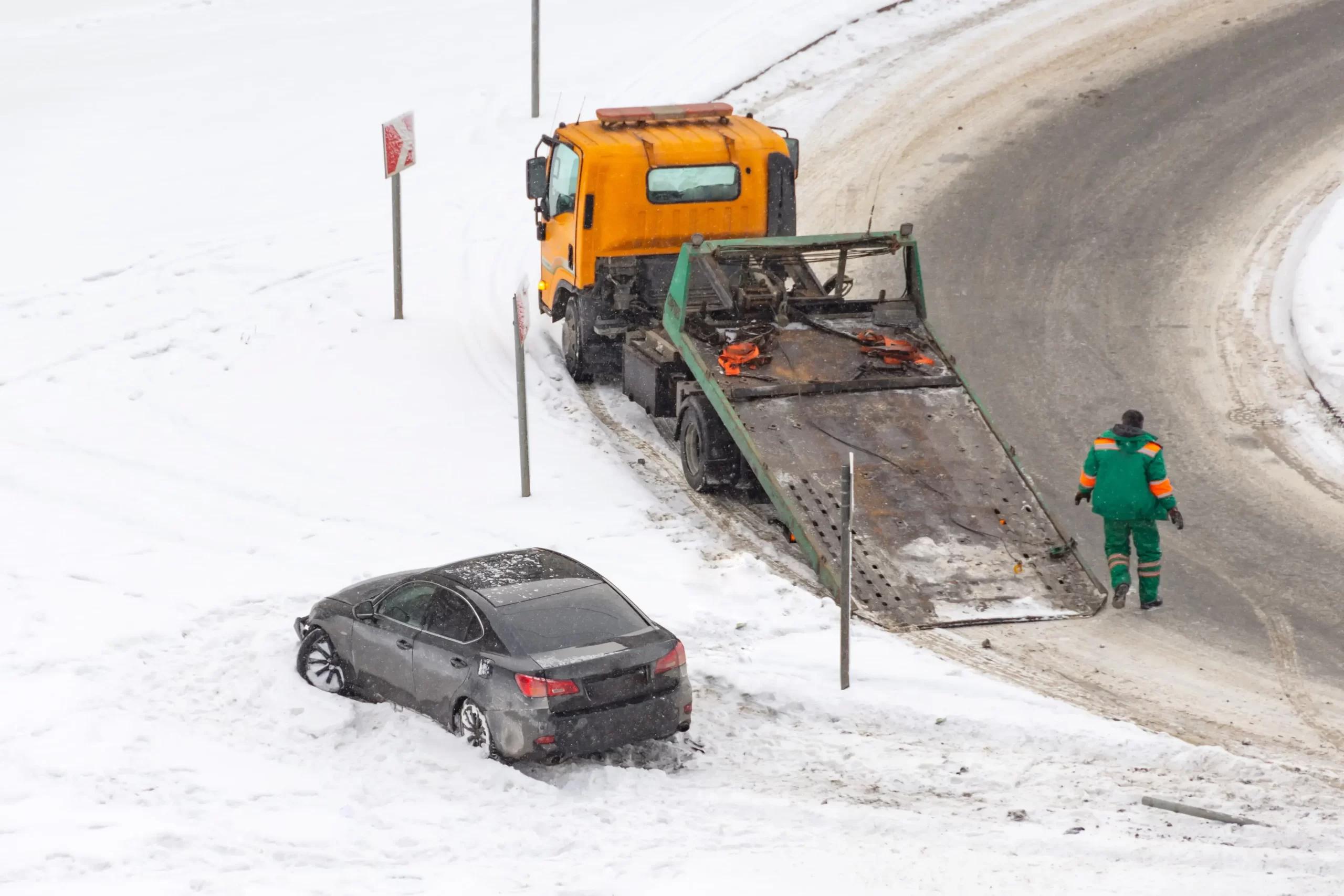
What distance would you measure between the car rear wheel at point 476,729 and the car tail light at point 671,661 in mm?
1035

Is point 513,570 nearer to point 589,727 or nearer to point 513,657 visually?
point 513,657

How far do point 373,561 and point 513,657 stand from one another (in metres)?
3.98

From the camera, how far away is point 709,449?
14.3m

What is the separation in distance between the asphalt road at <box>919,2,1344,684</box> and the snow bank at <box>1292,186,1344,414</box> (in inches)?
36.6

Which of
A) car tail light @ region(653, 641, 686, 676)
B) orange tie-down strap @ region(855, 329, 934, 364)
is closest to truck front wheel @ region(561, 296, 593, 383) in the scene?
orange tie-down strap @ region(855, 329, 934, 364)

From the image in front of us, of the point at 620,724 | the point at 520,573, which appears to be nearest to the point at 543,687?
the point at 620,724

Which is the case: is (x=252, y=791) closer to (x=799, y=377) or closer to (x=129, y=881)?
(x=129, y=881)

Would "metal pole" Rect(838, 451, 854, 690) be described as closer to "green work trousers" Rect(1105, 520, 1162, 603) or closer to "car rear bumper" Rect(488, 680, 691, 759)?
"car rear bumper" Rect(488, 680, 691, 759)

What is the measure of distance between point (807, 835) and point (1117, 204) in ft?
46.3

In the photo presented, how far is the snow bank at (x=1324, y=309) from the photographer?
16.5m

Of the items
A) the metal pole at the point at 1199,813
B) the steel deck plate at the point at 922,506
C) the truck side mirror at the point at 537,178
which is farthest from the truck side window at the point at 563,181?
the metal pole at the point at 1199,813

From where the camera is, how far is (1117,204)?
21.1 m

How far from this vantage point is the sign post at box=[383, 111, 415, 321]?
57.8ft

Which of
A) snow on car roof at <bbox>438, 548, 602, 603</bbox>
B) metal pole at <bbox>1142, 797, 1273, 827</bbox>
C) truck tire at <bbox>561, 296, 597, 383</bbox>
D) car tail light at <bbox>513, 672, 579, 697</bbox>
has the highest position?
truck tire at <bbox>561, 296, 597, 383</bbox>
